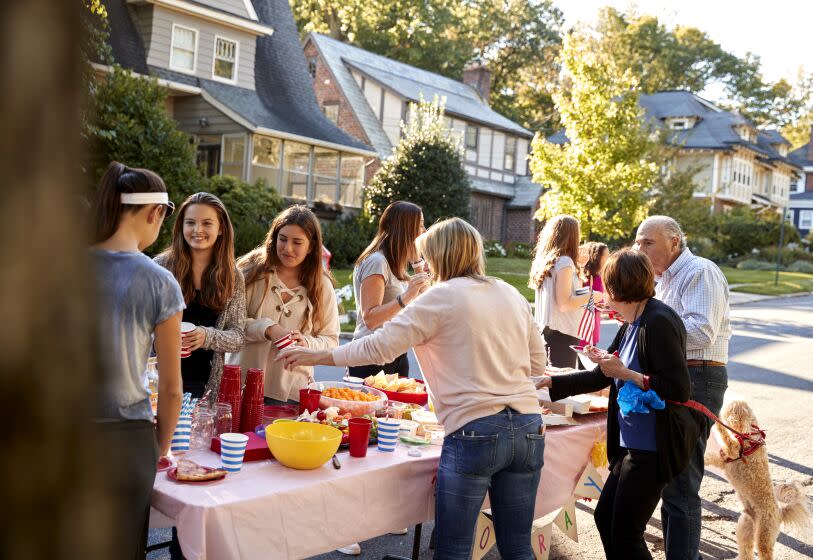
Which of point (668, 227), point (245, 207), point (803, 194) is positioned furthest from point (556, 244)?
point (803, 194)

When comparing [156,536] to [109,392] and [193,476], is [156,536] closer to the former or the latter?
[193,476]

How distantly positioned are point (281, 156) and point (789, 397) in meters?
19.4

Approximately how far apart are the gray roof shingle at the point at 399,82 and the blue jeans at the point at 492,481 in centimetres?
Result: 3108

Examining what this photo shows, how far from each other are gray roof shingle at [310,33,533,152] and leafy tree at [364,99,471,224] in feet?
22.3

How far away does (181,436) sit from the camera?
355 cm

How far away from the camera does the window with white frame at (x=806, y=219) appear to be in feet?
230

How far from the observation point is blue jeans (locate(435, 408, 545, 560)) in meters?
3.41

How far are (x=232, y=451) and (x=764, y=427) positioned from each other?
7644 millimetres

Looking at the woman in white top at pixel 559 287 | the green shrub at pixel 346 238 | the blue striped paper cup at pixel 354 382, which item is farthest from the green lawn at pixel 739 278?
the blue striped paper cup at pixel 354 382

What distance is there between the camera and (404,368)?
19.6 ft

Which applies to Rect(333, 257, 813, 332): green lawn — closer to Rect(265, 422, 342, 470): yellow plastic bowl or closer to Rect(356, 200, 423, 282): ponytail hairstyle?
Rect(356, 200, 423, 282): ponytail hairstyle

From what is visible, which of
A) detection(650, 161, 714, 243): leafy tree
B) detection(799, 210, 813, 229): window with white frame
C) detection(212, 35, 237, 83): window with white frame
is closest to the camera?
detection(212, 35, 237, 83): window with white frame

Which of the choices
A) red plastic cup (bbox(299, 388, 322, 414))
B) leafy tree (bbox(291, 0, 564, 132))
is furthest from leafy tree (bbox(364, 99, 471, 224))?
red plastic cup (bbox(299, 388, 322, 414))

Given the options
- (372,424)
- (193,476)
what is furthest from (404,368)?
(193,476)
